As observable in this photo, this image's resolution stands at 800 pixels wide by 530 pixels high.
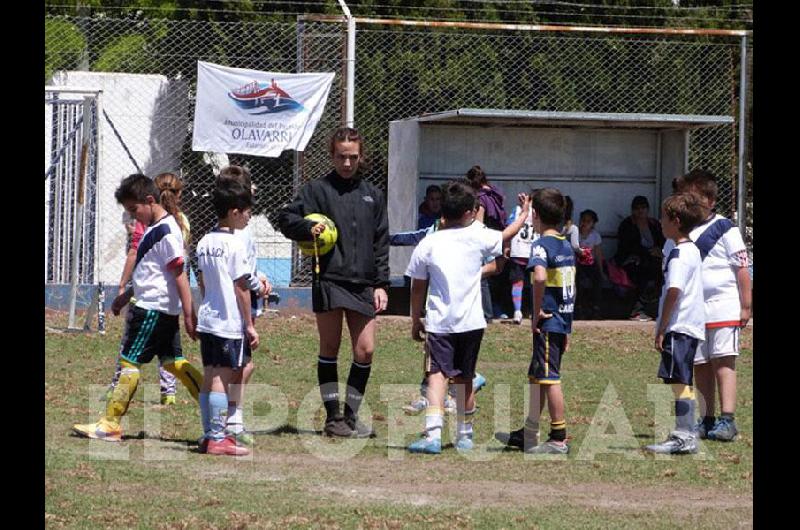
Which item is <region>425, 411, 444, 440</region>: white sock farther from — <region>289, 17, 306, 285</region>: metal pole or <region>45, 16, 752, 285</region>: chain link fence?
<region>289, 17, 306, 285</region>: metal pole

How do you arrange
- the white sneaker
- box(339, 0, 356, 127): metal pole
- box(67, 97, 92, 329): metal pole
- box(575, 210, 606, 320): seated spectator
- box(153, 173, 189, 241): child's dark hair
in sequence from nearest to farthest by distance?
the white sneaker
box(153, 173, 189, 241): child's dark hair
box(67, 97, 92, 329): metal pole
box(339, 0, 356, 127): metal pole
box(575, 210, 606, 320): seated spectator

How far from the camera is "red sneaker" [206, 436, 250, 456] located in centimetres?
819

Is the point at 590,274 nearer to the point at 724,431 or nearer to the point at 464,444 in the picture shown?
the point at 724,431

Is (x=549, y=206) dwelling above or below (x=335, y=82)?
below

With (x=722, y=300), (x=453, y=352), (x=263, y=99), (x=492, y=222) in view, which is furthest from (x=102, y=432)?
(x=492, y=222)

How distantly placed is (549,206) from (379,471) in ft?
6.70

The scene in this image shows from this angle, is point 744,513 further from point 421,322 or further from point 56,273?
point 56,273

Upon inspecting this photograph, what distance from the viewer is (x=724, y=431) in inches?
359

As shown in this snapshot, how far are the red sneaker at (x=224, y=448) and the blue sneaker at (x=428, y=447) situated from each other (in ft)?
3.38

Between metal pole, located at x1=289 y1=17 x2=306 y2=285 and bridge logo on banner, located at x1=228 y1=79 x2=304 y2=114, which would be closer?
bridge logo on banner, located at x1=228 y1=79 x2=304 y2=114

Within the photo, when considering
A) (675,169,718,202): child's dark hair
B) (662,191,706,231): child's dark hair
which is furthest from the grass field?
(675,169,718,202): child's dark hair

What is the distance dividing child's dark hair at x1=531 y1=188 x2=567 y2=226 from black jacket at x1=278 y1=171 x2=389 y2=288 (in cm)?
111

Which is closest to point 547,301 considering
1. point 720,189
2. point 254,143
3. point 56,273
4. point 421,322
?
point 421,322
